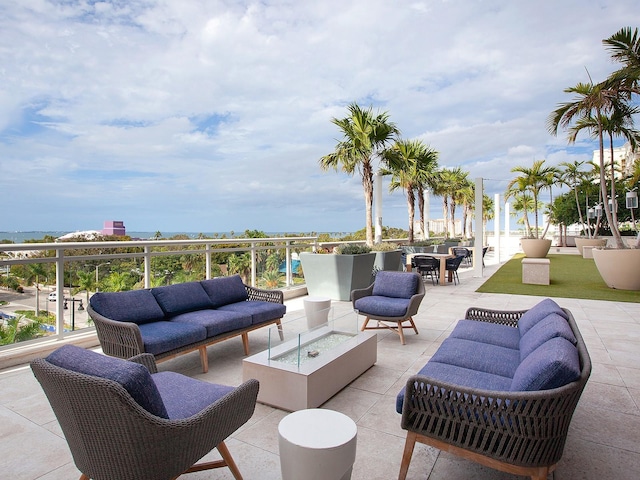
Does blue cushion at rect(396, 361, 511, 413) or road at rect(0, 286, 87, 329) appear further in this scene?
road at rect(0, 286, 87, 329)

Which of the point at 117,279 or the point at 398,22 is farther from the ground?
the point at 398,22

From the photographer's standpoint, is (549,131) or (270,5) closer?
(270,5)

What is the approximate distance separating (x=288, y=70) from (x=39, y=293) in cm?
765

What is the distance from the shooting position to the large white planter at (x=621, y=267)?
7.72 m

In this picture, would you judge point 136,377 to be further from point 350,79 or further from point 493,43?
point 350,79

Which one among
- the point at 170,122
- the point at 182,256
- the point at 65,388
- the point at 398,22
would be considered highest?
the point at 170,122

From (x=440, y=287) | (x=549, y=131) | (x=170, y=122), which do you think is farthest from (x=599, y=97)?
(x=170, y=122)

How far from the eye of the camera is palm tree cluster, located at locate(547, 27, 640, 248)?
700 cm

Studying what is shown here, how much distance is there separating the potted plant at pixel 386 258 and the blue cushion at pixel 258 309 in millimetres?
4318

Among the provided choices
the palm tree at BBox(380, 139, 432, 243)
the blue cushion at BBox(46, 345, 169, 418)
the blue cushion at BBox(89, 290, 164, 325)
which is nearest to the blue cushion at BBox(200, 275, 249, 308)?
the blue cushion at BBox(89, 290, 164, 325)

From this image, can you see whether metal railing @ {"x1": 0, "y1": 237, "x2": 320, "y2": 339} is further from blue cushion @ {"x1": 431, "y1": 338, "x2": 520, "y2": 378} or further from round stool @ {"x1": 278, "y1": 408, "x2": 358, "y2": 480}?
blue cushion @ {"x1": 431, "y1": 338, "x2": 520, "y2": 378}

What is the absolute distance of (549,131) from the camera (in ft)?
29.1

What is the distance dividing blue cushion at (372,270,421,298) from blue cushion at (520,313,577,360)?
219 centimetres

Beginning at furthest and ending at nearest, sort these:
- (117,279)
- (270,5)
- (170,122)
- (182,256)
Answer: (170,122)
(270,5)
(182,256)
(117,279)
